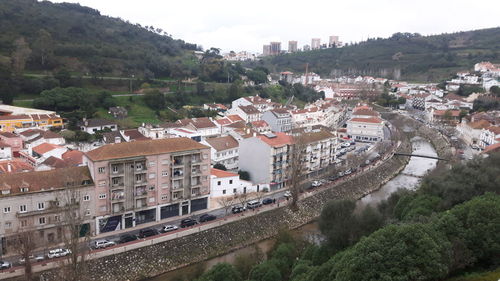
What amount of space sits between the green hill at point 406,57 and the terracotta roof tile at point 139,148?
78769 mm

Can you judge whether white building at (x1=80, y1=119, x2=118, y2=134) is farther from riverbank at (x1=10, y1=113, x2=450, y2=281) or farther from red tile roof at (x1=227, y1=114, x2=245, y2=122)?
riverbank at (x1=10, y1=113, x2=450, y2=281)

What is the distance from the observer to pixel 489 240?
40.8 feet

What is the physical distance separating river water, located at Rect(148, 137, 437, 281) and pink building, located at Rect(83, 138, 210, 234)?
393 cm

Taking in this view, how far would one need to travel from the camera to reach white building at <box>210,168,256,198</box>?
2434cm

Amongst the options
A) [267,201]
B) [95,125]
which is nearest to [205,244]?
[267,201]

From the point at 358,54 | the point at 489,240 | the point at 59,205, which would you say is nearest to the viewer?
the point at 489,240

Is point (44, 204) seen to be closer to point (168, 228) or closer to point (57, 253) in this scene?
point (57, 253)

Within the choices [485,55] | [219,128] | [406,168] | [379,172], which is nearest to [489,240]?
[379,172]

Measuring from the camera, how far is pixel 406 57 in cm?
10344

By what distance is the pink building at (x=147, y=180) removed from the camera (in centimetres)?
1916

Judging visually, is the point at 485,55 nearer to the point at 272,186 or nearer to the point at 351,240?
the point at 272,186

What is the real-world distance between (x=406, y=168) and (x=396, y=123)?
20.5m

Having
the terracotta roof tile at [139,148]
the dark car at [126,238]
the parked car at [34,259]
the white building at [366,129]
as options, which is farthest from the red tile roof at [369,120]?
the parked car at [34,259]

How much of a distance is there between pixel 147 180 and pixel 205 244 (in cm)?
432
